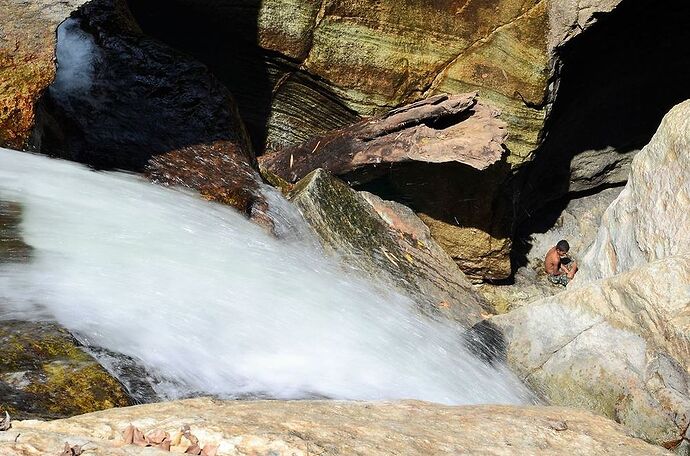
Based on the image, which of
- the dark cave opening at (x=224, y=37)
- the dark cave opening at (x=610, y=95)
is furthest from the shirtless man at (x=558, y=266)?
the dark cave opening at (x=224, y=37)

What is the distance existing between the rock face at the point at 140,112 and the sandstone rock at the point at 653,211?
3.13 metres

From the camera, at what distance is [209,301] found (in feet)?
16.8

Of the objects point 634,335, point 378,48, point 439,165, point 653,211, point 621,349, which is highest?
point 378,48

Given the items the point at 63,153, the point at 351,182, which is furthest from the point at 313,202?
the point at 63,153

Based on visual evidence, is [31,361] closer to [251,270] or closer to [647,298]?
[251,270]

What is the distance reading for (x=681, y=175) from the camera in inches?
272

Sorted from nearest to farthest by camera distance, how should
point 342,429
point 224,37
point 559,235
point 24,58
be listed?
1. point 342,429
2. point 24,58
3. point 224,37
4. point 559,235

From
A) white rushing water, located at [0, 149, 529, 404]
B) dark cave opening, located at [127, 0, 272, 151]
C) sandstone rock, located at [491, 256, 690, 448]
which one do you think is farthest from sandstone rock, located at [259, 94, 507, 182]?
sandstone rock, located at [491, 256, 690, 448]

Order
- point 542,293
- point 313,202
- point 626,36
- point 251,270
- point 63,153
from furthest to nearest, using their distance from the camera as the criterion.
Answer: point 542,293 < point 626,36 < point 313,202 < point 63,153 < point 251,270

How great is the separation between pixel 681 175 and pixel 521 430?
12.3 ft

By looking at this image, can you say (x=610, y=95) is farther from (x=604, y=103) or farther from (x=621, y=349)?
(x=621, y=349)

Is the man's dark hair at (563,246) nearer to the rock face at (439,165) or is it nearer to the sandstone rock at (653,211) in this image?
the rock face at (439,165)

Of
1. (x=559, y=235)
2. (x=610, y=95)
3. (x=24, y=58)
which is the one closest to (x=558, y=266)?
(x=559, y=235)

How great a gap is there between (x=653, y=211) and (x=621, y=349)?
151cm
